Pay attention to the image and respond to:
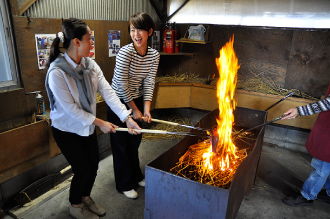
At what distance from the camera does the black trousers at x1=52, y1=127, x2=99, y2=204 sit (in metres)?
2.44

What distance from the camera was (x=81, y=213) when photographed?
283cm

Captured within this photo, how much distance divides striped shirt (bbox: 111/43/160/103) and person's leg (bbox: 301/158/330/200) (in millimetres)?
2219

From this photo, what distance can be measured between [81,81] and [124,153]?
118 cm

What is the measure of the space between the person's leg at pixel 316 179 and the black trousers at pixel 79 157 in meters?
2.62

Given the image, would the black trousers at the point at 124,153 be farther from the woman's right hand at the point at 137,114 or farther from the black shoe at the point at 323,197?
the black shoe at the point at 323,197

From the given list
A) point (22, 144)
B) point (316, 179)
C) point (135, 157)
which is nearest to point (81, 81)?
point (22, 144)

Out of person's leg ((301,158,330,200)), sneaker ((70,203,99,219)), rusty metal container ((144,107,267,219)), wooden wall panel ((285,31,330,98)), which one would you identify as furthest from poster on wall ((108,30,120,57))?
person's leg ((301,158,330,200))

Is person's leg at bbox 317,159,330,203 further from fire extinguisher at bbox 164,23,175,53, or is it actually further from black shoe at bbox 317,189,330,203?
fire extinguisher at bbox 164,23,175,53

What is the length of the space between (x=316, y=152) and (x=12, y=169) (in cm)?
351

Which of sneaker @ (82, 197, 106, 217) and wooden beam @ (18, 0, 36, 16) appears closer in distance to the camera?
wooden beam @ (18, 0, 36, 16)

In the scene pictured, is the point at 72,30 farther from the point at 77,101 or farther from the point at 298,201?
the point at 298,201

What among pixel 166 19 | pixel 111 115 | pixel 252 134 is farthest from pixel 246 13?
pixel 111 115

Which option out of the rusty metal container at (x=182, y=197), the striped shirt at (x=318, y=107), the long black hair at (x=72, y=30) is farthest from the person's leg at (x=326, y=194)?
the long black hair at (x=72, y=30)

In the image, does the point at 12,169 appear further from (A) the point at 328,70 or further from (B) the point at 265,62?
(A) the point at 328,70
